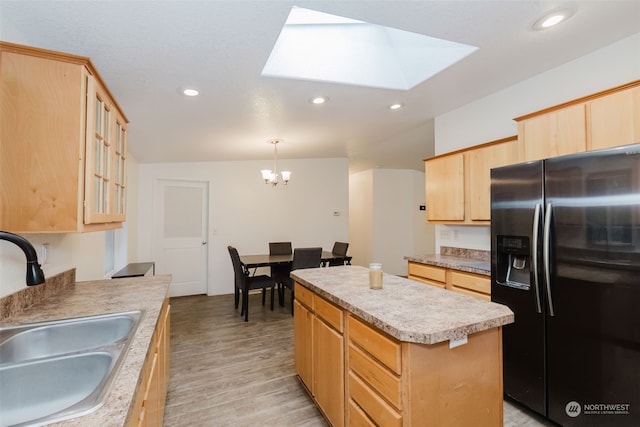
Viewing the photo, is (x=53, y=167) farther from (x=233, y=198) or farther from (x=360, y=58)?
(x=233, y=198)

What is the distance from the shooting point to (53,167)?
4.37 ft

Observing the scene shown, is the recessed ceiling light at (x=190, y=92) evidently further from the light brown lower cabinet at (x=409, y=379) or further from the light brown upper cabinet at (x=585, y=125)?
the light brown upper cabinet at (x=585, y=125)

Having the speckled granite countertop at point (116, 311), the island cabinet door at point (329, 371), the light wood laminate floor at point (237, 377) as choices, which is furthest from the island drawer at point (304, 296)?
the speckled granite countertop at point (116, 311)

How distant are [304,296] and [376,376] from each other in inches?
37.4

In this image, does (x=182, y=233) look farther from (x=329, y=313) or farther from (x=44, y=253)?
(x=329, y=313)

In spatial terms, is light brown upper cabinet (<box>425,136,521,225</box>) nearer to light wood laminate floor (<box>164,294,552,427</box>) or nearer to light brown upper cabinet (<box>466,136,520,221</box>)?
light brown upper cabinet (<box>466,136,520,221</box>)

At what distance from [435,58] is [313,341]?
7.74ft

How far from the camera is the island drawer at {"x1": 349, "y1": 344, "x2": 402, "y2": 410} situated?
124 cm

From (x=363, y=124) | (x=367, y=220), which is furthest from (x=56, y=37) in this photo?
(x=367, y=220)

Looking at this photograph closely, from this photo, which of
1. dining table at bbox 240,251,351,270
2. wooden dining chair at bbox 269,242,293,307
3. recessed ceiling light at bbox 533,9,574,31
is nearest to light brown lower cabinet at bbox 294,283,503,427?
recessed ceiling light at bbox 533,9,574,31

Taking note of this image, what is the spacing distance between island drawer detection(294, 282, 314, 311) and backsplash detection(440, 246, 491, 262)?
1.96 metres

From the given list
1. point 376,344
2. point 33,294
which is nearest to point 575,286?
point 376,344

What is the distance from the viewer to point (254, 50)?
186 cm

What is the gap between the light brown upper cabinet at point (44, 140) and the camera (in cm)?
129
